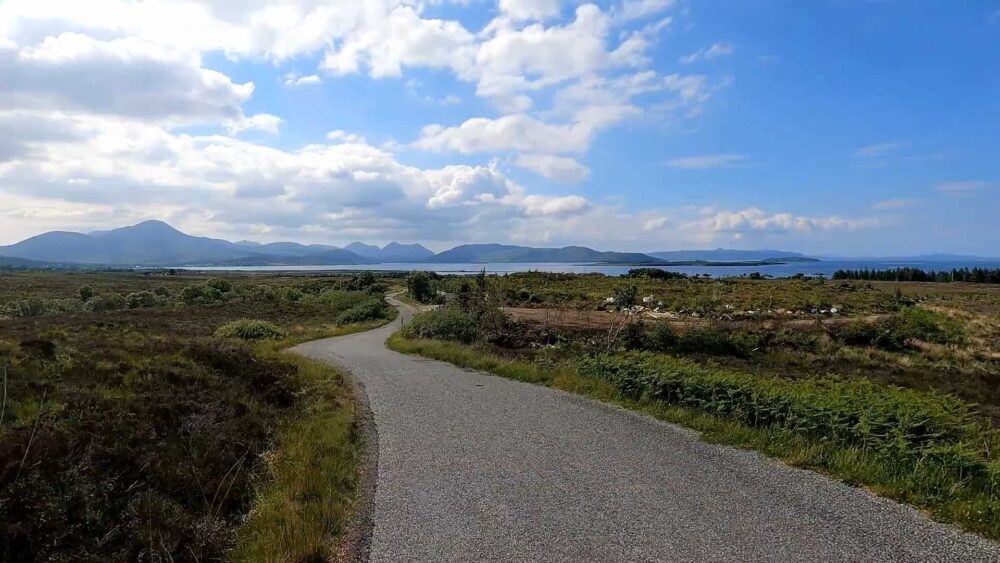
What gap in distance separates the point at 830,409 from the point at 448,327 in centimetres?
1833

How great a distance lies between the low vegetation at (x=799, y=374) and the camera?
663 cm

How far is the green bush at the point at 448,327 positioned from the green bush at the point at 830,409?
13.1 meters

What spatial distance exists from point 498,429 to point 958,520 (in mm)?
5681

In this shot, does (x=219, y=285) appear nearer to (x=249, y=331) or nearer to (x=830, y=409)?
(x=249, y=331)

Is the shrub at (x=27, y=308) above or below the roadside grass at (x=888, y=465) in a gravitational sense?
below

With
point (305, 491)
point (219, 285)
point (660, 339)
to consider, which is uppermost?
point (305, 491)

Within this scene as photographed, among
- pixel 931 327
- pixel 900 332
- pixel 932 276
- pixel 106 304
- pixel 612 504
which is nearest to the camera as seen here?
pixel 612 504

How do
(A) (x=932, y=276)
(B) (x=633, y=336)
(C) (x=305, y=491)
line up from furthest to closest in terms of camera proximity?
(A) (x=932, y=276) < (B) (x=633, y=336) < (C) (x=305, y=491)

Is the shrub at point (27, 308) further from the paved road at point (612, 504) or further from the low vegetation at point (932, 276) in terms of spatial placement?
the low vegetation at point (932, 276)

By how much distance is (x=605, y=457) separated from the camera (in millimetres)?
7395

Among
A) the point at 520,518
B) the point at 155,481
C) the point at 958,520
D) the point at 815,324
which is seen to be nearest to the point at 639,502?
the point at 520,518

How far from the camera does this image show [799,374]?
25.1 meters

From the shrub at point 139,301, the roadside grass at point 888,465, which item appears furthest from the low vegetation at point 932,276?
the roadside grass at point 888,465

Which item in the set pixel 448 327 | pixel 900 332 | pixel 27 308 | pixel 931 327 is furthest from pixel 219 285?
pixel 931 327
